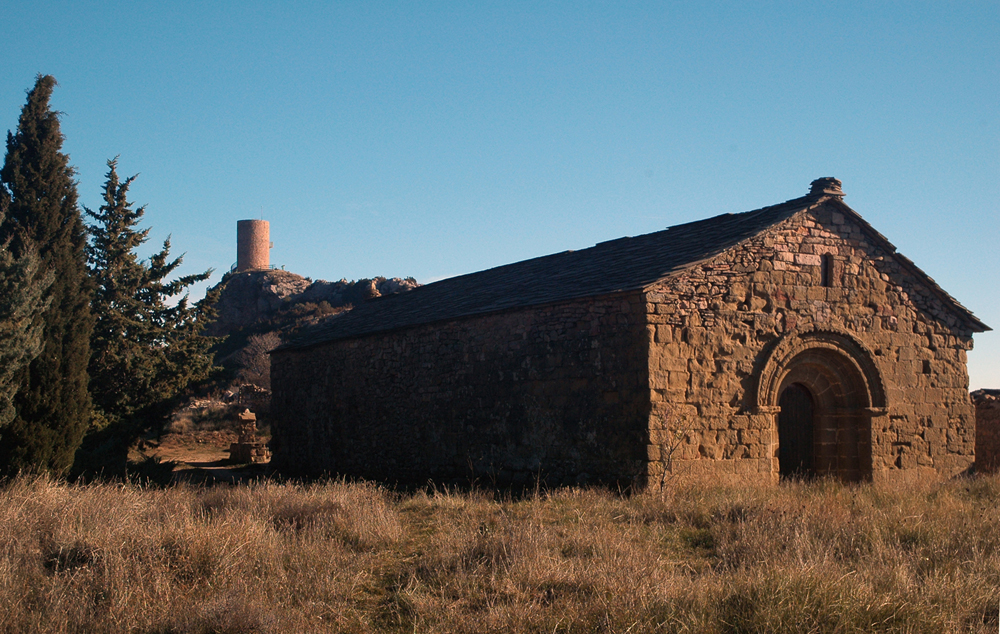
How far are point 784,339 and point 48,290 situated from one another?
11339 millimetres

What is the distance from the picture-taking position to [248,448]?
896 inches

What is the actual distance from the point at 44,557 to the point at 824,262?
10.9 metres

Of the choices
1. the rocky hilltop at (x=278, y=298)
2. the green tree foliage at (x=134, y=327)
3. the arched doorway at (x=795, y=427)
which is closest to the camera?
the arched doorway at (x=795, y=427)

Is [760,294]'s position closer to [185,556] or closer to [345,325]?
[185,556]

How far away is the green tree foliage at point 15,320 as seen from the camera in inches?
448

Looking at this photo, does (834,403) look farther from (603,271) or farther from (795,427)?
(603,271)

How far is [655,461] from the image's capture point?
11008 millimetres

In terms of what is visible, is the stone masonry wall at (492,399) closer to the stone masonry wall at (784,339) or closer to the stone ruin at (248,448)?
the stone masonry wall at (784,339)

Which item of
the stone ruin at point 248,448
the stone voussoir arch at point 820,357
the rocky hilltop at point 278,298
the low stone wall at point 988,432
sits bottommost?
the stone ruin at point 248,448

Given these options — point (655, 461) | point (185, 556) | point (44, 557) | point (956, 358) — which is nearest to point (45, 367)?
point (44, 557)

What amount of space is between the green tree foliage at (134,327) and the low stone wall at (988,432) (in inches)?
751

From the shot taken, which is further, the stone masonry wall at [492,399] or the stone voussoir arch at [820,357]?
the stone voussoir arch at [820,357]

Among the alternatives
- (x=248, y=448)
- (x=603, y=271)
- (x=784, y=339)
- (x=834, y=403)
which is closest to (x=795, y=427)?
(x=834, y=403)

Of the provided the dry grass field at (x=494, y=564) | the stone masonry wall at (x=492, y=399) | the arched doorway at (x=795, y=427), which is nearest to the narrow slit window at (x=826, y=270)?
the arched doorway at (x=795, y=427)
